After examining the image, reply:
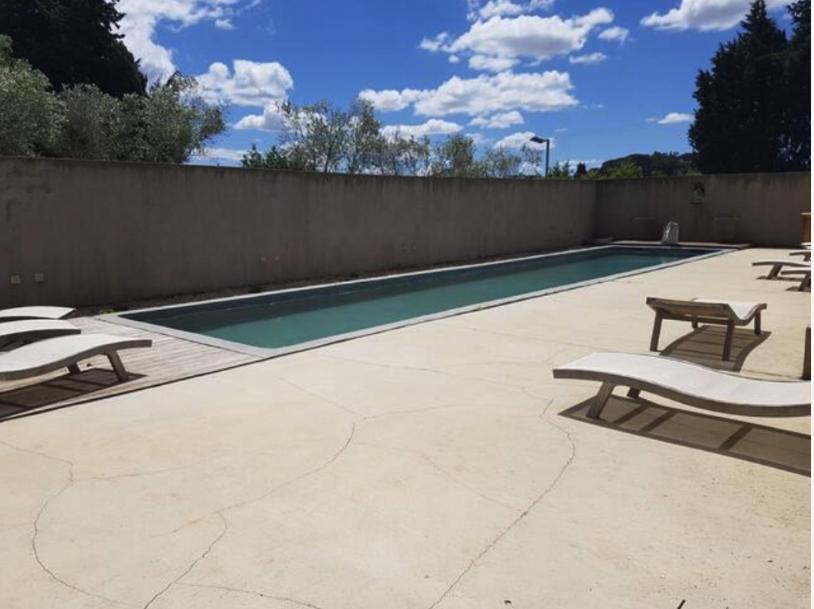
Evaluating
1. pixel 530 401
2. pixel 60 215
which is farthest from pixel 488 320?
pixel 60 215

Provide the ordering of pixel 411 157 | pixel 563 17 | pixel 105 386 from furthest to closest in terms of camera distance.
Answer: pixel 411 157 → pixel 563 17 → pixel 105 386

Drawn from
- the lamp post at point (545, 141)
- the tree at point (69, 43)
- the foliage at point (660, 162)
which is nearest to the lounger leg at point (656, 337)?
the lamp post at point (545, 141)

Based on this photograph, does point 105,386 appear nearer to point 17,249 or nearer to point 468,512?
point 468,512

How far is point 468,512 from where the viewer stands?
2.79 meters

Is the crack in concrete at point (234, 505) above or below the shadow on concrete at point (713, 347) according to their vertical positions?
below

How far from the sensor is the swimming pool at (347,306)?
7652mm

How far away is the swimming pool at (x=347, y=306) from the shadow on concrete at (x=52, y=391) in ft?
3.95

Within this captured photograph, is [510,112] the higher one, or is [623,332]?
[510,112]

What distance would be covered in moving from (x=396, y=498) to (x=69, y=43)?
26.7m

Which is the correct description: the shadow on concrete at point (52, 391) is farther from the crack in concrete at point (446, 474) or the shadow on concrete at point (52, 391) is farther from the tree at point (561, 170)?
the tree at point (561, 170)

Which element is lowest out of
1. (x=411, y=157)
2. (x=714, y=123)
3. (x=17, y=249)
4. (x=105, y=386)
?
(x=105, y=386)

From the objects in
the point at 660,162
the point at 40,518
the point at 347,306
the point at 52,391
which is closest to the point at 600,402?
the point at 40,518

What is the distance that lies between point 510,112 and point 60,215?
91.9 ft

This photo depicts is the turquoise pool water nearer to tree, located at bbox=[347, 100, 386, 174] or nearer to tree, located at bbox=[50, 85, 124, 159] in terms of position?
tree, located at bbox=[347, 100, 386, 174]
